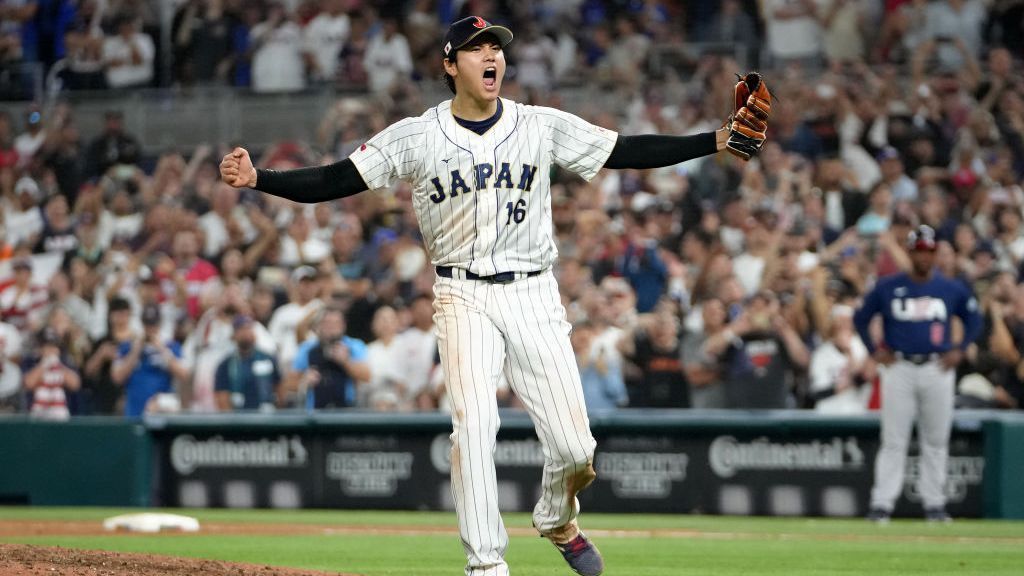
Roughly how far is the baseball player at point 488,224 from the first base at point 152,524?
5.22 meters

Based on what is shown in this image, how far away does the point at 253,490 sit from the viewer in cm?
1363

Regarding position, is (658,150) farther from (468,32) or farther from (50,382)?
(50,382)

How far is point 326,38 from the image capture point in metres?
19.1

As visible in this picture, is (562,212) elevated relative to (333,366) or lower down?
elevated

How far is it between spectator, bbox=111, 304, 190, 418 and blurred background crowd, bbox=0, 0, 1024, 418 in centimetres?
3

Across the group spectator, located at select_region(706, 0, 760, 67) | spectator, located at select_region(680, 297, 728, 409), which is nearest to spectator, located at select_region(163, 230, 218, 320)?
spectator, located at select_region(680, 297, 728, 409)

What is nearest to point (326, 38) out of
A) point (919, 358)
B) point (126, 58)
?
point (126, 58)

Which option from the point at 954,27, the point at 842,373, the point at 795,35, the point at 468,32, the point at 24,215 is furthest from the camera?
the point at 24,215

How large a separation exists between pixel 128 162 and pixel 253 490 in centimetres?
643

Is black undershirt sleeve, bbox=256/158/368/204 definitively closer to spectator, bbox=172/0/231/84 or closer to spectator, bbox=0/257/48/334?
spectator, bbox=0/257/48/334

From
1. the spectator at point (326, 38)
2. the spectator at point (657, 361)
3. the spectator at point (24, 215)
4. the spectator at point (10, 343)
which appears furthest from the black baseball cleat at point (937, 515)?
the spectator at point (24, 215)

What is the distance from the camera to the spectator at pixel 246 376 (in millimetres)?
13938

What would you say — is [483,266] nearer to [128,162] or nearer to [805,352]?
[805,352]

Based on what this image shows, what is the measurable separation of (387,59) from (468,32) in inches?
494
